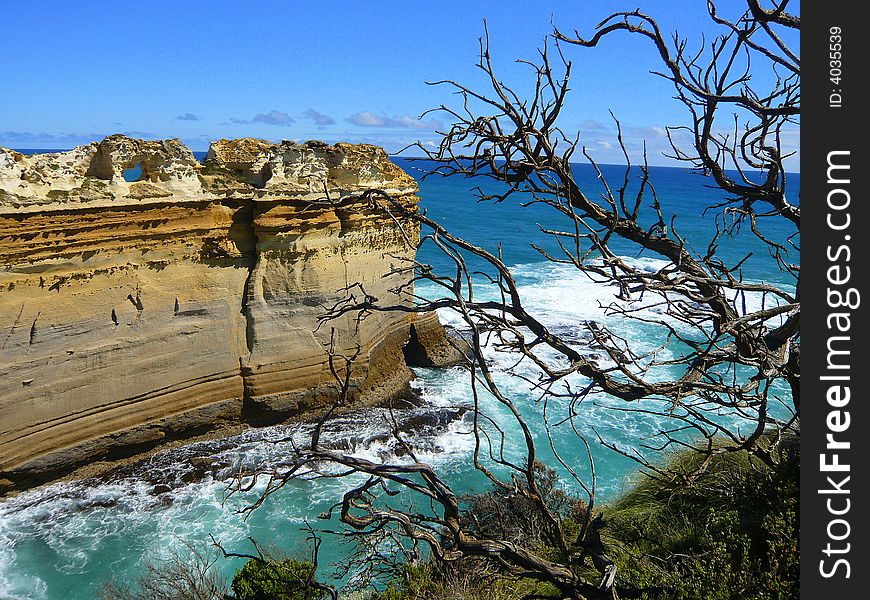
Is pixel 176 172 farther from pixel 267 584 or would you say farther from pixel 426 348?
pixel 426 348

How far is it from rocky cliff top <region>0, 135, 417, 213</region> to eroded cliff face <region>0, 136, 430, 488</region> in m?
0.02

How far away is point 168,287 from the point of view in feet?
36.1

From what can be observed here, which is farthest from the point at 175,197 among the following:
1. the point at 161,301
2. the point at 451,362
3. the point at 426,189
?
the point at 426,189

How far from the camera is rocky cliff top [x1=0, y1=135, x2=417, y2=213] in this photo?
30.3ft

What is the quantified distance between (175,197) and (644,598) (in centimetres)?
928

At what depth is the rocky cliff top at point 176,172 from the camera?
923cm

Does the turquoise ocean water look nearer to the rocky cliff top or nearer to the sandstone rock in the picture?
the sandstone rock

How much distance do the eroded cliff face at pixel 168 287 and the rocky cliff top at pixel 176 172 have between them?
2 cm

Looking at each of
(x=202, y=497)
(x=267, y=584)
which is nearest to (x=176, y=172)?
(x=202, y=497)

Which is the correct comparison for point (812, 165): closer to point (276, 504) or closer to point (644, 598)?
point (644, 598)

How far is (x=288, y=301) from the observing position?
1227 centimetres

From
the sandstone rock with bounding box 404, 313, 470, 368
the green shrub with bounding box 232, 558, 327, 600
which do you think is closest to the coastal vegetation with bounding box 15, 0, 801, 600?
the green shrub with bounding box 232, 558, 327, 600

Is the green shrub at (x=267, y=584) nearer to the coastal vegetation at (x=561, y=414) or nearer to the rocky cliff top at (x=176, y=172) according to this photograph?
the coastal vegetation at (x=561, y=414)

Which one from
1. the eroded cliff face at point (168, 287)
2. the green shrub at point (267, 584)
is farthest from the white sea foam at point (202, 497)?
the green shrub at point (267, 584)
